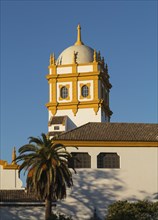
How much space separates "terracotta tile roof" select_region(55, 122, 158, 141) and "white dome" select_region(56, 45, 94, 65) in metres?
28.1

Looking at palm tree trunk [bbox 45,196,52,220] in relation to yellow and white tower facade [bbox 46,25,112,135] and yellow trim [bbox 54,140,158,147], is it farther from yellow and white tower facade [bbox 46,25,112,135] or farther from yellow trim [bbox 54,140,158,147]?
yellow and white tower facade [bbox 46,25,112,135]

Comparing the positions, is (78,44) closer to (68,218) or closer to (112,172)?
(112,172)

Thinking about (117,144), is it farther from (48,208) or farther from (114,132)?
(48,208)

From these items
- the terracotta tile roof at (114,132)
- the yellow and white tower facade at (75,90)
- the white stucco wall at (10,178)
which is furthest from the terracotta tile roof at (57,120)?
the terracotta tile roof at (114,132)

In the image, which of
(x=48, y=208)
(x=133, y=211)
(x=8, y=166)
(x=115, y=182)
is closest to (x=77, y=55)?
(x=8, y=166)

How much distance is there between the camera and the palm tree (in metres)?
49.2

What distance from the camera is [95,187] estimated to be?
55.8m

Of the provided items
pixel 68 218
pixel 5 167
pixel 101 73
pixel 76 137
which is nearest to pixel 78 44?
pixel 101 73

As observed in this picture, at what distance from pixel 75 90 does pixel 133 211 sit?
36.8 meters

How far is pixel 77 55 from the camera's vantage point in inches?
3492

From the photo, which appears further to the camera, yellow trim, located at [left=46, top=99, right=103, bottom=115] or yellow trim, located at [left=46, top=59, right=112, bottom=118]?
yellow trim, located at [left=46, top=59, right=112, bottom=118]

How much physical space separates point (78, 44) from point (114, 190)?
129 feet

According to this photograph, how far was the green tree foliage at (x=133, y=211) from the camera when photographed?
5095cm

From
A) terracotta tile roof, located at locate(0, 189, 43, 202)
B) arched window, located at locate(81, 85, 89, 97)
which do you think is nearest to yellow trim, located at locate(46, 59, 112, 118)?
arched window, located at locate(81, 85, 89, 97)
